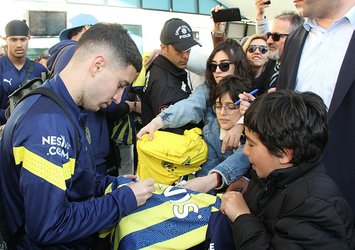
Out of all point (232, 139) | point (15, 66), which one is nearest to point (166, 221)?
point (232, 139)

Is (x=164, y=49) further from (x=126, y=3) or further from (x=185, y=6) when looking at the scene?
(x=185, y=6)

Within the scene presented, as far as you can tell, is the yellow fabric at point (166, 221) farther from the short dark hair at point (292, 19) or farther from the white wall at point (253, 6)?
the white wall at point (253, 6)

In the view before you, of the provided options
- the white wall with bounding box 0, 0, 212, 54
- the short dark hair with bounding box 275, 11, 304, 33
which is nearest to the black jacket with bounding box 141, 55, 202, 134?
the short dark hair with bounding box 275, 11, 304, 33

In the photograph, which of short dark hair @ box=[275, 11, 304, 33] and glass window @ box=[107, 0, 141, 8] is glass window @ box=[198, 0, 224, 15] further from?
short dark hair @ box=[275, 11, 304, 33]

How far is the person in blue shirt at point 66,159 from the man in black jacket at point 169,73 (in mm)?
967

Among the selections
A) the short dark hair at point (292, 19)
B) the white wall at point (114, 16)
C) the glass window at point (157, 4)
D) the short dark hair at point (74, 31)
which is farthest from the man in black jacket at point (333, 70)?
→ the glass window at point (157, 4)

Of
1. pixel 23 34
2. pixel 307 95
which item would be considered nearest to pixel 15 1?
pixel 23 34

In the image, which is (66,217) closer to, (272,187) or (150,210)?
(150,210)

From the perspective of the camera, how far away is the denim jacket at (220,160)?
204 centimetres

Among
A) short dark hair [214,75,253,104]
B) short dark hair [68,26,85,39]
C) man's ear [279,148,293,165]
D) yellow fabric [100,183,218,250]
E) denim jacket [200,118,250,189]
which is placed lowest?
yellow fabric [100,183,218,250]

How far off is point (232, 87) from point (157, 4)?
46.1 feet

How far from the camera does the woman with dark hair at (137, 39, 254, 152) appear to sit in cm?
242

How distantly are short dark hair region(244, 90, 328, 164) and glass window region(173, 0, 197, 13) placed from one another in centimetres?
1561

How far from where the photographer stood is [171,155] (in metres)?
2.12
